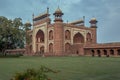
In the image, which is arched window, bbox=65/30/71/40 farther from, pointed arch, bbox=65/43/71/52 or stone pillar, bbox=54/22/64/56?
stone pillar, bbox=54/22/64/56

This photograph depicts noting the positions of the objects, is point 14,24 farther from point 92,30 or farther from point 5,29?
point 92,30

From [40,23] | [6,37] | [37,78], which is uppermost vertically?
[40,23]

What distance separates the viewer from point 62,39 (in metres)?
43.6

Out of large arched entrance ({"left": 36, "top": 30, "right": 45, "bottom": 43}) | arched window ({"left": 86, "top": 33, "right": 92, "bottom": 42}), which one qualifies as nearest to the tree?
large arched entrance ({"left": 36, "top": 30, "right": 45, "bottom": 43})

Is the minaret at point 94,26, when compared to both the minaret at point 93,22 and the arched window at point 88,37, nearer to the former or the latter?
the minaret at point 93,22

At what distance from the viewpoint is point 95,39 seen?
51.9 m

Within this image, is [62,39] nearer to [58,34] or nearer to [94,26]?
[58,34]

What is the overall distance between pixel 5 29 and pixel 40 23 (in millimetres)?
21036

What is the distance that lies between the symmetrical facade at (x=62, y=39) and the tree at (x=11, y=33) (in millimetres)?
11173

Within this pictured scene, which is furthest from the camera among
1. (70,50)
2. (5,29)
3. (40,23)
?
(40,23)

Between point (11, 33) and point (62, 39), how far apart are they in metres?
16.0

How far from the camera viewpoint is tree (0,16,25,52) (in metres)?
28.8

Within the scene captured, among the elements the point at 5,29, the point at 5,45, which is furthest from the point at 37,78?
the point at 5,45

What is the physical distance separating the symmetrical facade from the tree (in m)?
11.2
